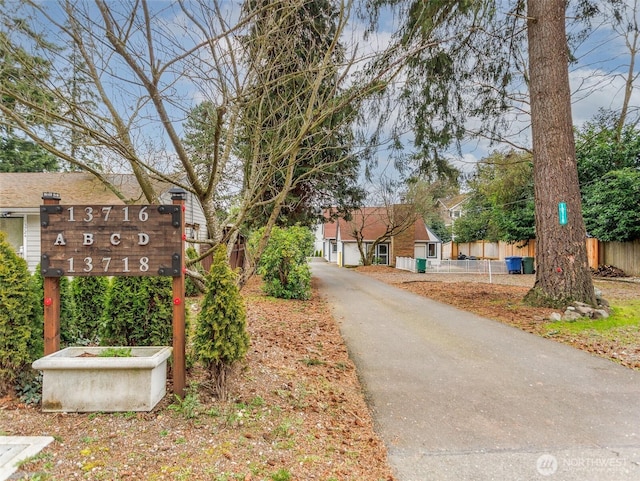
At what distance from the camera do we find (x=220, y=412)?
2822 mm

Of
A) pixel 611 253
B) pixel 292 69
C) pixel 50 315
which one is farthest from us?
pixel 611 253

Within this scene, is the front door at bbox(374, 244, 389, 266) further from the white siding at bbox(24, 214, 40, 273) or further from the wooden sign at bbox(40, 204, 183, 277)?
the wooden sign at bbox(40, 204, 183, 277)

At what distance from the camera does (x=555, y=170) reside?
294 inches

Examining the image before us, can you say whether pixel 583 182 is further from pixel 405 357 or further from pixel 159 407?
pixel 159 407

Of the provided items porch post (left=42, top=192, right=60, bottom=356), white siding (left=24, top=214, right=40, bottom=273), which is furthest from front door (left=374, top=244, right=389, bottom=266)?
porch post (left=42, top=192, right=60, bottom=356)

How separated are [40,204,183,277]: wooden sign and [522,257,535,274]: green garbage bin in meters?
20.6

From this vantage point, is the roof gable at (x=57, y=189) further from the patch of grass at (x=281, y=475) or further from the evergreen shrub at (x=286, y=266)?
the patch of grass at (x=281, y=475)

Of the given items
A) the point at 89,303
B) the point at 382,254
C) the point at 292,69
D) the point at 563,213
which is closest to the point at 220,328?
the point at 89,303

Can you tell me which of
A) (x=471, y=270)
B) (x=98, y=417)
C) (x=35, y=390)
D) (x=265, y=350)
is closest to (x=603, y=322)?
(x=265, y=350)

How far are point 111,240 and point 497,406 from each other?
3.64 metres

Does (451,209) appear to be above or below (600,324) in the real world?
above
